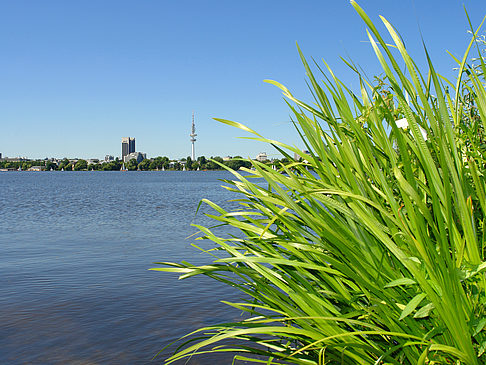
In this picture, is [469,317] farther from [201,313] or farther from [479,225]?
[201,313]

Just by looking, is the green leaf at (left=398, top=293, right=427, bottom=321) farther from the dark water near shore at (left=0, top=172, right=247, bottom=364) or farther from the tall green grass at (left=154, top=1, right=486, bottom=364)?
the dark water near shore at (left=0, top=172, right=247, bottom=364)

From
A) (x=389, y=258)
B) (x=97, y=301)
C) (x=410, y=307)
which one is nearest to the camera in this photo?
(x=410, y=307)

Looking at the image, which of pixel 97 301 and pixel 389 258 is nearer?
pixel 389 258

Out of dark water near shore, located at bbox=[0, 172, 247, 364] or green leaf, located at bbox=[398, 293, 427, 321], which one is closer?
green leaf, located at bbox=[398, 293, 427, 321]

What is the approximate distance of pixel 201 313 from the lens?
283 inches

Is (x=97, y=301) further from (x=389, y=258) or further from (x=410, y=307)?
(x=410, y=307)

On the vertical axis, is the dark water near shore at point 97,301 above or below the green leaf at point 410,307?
below

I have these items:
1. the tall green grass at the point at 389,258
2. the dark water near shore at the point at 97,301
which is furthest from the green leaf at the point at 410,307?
the dark water near shore at the point at 97,301

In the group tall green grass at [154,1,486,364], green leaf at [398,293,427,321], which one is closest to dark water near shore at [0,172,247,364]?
tall green grass at [154,1,486,364]

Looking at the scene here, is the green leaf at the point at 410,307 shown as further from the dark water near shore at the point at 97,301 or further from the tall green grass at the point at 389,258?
the dark water near shore at the point at 97,301

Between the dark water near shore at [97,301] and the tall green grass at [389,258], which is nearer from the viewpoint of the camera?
the tall green grass at [389,258]

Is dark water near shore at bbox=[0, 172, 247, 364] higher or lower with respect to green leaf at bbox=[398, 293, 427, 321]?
lower

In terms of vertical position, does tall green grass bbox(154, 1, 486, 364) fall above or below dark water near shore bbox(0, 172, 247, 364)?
above

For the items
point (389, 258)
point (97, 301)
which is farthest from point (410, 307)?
point (97, 301)
